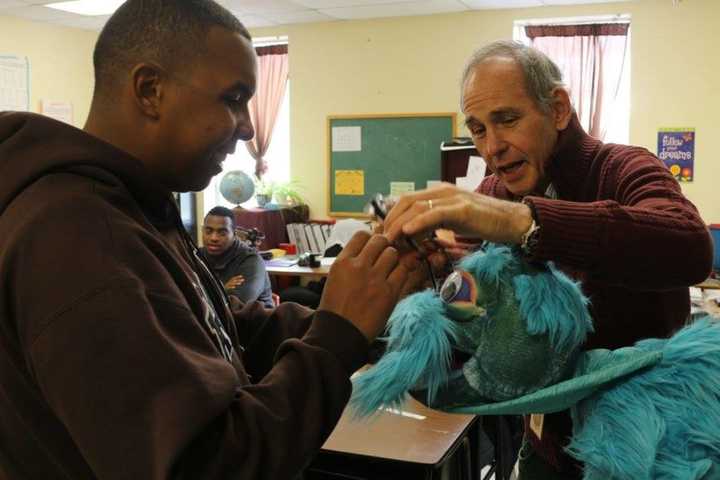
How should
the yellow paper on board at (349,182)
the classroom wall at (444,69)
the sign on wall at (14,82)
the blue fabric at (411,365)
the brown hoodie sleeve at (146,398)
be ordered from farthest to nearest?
the yellow paper on board at (349,182) < the sign on wall at (14,82) < the classroom wall at (444,69) < the blue fabric at (411,365) < the brown hoodie sleeve at (146,398)

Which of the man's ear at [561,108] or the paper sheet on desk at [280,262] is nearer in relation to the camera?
the man's ear at [561,108]

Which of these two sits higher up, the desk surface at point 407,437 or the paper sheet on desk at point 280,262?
the paper sheet on desk at point 280,262

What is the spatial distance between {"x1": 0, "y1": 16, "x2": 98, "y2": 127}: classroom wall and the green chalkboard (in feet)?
8.17

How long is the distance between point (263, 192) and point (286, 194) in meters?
0.24

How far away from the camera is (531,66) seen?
49.5 inches

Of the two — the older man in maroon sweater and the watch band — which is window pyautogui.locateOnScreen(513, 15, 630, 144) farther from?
the watch band

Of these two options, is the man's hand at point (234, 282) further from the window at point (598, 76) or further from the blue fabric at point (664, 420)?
the blue fabric at point (664, 420)

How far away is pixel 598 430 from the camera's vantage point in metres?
0.86

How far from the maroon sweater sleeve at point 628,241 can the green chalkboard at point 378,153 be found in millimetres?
5171

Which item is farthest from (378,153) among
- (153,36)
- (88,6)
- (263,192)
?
(153,36)

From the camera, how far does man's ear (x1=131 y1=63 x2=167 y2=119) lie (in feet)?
3.19

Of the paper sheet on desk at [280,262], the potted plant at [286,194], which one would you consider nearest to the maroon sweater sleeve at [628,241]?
the paper sheet on desk at [280,262]

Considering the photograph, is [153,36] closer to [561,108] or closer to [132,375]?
[132,375]

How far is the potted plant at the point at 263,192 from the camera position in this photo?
6.93 metres
